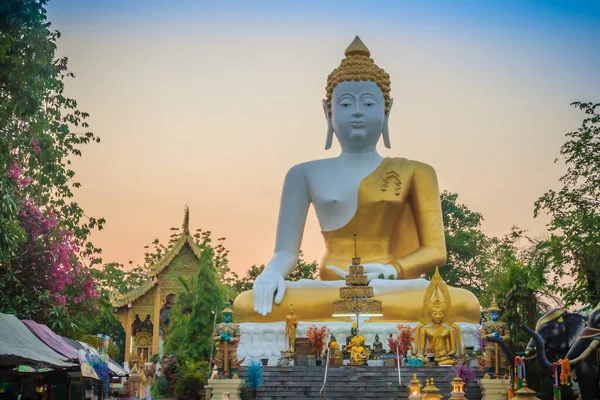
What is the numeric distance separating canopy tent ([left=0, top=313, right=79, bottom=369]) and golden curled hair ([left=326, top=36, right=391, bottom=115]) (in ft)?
31.0

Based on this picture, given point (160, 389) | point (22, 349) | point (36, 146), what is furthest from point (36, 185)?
point (160, 389)

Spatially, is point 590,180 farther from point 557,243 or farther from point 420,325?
point 420,325

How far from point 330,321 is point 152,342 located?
20.7m

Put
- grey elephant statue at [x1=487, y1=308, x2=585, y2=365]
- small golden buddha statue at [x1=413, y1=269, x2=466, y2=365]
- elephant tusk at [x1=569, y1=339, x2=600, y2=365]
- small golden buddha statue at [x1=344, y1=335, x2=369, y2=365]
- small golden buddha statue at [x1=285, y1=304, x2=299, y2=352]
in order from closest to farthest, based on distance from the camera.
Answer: elephant tusk at [x1=569, y1=339, x2=600, y2=365]
grey elephant statue at [x1=487, y1=308, x2=585, y2=365]
small golden buddha statue at [x1=344, y1=335, x2=369, y2=365]
small golden buddha statue at [x1=413, y1=269, x2=466, y2=365]
small golden buddha statue at [x1=285, y1=304, x2=299, y2=352]

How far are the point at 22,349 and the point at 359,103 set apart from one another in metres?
10.7

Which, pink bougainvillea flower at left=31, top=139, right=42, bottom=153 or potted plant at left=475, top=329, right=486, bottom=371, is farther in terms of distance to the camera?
potted plant at left=475, top=329, right=486, bottom=371

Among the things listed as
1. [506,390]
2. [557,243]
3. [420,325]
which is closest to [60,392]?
[420,325]

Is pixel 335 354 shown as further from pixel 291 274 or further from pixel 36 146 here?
pixel 291 274

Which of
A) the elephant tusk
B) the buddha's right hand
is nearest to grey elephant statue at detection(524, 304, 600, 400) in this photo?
the elephant tusk

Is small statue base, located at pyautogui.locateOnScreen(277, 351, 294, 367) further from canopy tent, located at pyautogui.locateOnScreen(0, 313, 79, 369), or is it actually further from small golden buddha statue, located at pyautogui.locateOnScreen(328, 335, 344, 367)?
canopy tent, located at pyautogui.locateOnScreen(0, 313, 79, 369)

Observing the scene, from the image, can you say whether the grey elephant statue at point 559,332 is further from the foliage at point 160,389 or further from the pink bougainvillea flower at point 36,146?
the foliage at point 160,389

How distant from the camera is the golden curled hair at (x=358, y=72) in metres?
18.8

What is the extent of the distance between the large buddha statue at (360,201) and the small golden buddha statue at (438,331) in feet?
5.53

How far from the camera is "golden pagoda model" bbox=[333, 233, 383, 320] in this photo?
52.7 ft
